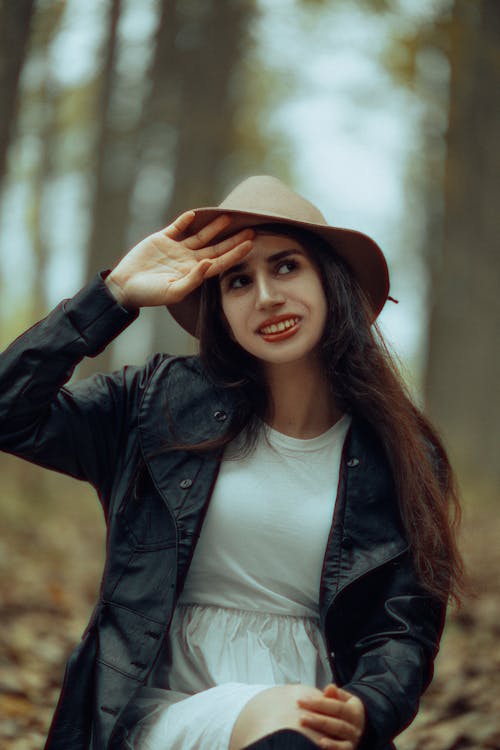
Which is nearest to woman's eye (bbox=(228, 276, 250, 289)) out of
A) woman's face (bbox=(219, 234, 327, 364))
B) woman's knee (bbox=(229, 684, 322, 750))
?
woman's face (bbox=(219, 234, 327, 364))

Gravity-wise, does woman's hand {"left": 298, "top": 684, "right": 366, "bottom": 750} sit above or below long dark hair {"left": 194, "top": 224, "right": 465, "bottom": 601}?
below

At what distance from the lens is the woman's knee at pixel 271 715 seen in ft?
7.23

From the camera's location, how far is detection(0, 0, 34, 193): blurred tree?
5.86 metres

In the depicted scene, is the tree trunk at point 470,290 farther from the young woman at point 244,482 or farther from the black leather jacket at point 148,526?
the black leather jacket at point 148,526

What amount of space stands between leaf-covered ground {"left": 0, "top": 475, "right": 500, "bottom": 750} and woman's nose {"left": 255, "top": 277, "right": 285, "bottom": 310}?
4.59ft

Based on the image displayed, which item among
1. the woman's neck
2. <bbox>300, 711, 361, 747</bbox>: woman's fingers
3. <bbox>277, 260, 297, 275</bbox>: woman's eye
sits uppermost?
<bbox>277, 260, 297, 275</bbox>: woman's eye

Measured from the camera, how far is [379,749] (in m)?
2.51

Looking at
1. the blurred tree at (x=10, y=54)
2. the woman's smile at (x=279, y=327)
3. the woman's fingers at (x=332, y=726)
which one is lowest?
the woman's fingers at (x=332, y=726)

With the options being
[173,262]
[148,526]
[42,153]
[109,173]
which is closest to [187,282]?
[173,262]

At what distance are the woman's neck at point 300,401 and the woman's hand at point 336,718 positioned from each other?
0.96 metres

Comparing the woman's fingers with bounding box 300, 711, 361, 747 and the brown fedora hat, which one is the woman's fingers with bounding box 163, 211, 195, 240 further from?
the woman's fingers with bounding box 300, 711, 361, 747

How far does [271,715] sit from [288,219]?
61.1 inches

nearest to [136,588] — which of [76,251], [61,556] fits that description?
[61,556]

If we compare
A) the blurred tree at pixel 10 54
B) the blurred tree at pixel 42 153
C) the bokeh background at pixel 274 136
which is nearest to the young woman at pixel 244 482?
the bokeh background at pixel 274 136
